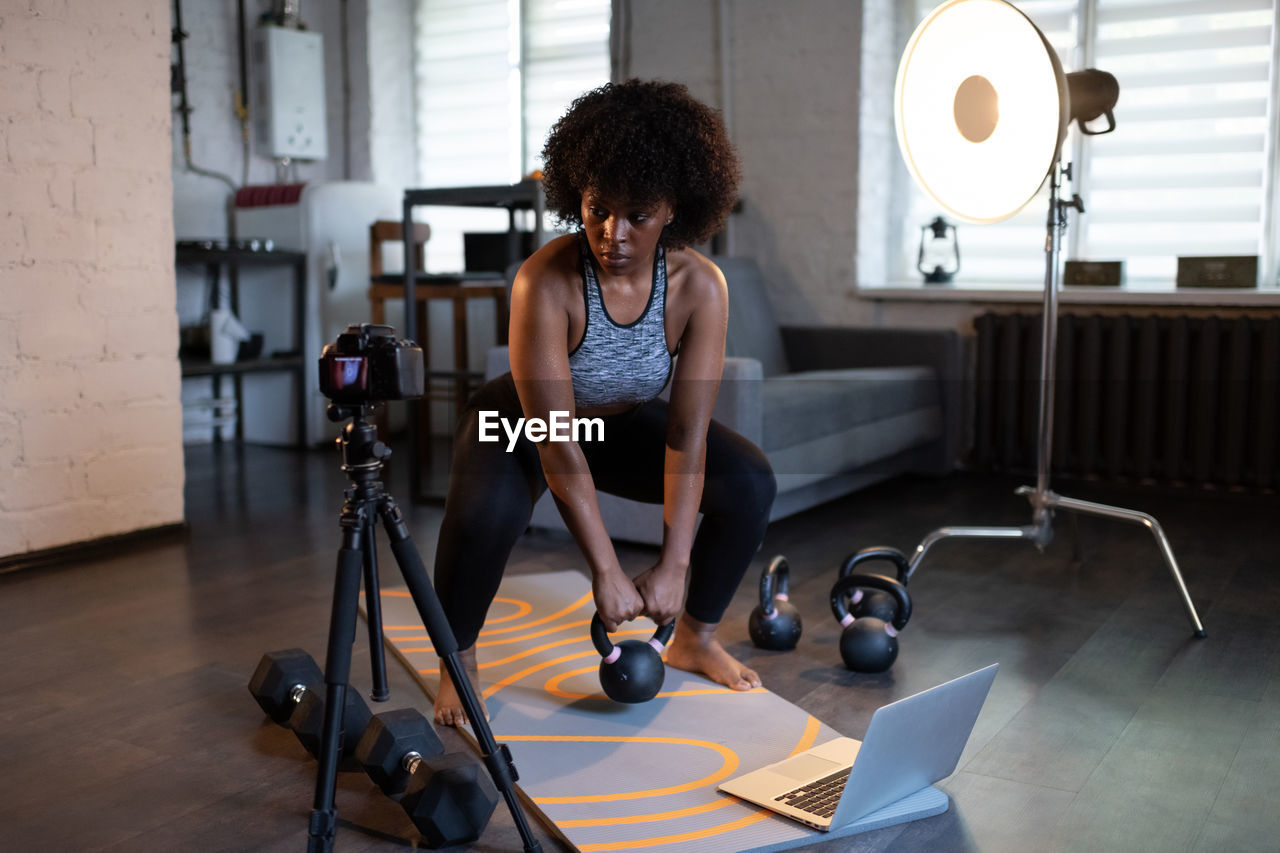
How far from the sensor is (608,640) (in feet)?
5.98

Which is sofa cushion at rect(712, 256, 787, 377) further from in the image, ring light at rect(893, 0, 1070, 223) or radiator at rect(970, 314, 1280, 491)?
ring light at rect(893, 0, 1070, 223)

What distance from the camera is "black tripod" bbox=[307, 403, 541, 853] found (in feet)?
4.16

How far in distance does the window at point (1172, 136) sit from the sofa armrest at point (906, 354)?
1.85ft

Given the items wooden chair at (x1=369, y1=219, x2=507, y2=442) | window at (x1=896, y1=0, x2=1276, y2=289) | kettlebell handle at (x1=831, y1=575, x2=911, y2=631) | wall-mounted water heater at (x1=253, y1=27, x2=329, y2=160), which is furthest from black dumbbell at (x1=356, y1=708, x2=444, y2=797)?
wall-mounted water heater at (x1=253, y1=27, x2=329, y2=160)

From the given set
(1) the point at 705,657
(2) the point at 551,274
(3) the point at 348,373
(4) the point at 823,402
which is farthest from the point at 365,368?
(4) the point at 823,402

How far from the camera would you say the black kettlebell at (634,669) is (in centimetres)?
187

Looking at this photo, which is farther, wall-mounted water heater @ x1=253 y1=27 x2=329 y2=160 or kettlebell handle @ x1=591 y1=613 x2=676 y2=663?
wall-mounted water heater @ x1=253 y1=27 x2=329 y2=160

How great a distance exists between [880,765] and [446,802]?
558 millimetres

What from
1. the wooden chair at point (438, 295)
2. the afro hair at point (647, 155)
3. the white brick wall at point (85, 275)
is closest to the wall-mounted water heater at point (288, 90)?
the wooden chair at point (438, 295)

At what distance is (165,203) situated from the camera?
3.11 metres

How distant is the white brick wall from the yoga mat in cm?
107

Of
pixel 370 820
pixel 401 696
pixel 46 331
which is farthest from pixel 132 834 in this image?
pixel 46 331

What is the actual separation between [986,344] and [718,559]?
2297 mm

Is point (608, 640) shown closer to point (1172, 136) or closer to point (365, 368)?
point (365, 368)
